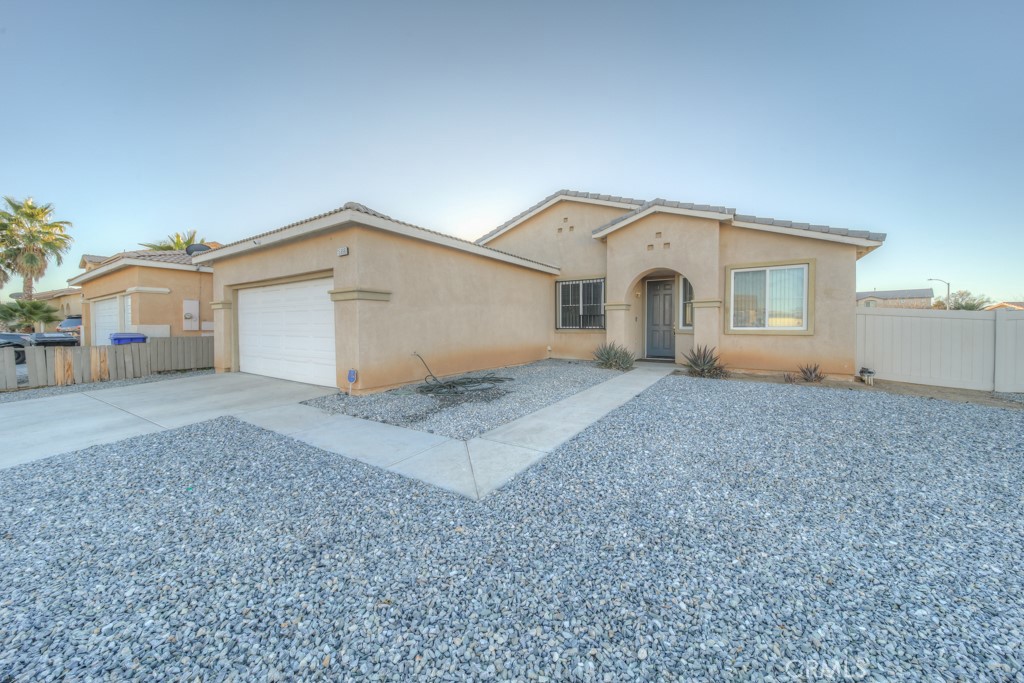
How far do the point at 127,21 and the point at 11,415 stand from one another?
778 cm

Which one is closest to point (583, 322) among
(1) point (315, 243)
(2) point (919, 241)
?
(1) point (315, 243)

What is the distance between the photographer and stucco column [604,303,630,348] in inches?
425

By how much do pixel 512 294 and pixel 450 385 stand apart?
436 centimetres

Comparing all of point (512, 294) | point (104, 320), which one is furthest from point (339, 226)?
point (104, 320)

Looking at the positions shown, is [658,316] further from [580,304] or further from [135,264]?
[135,264]

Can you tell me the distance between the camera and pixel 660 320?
12016mm

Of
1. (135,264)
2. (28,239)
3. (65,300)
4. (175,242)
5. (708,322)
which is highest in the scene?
(175,242)

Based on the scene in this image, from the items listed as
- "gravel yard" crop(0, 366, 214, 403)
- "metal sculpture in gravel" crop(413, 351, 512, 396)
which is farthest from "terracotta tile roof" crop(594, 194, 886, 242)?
"gravel yard" crop(0, 366, 214, 403)

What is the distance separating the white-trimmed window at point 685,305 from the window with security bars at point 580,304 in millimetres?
2367

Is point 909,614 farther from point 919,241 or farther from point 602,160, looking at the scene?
point 919,241

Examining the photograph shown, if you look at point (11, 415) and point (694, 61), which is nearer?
point (11, 415)

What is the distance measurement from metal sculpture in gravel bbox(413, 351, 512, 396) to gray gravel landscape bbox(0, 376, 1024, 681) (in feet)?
10.9

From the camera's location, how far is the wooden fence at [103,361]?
7.97 meters

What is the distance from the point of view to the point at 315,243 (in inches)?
303
